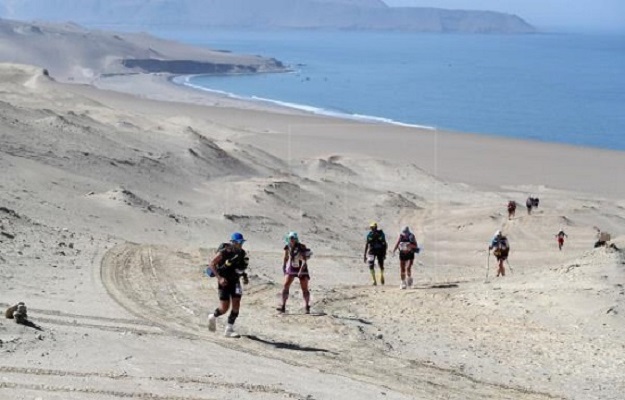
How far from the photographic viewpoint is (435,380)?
1148 cm

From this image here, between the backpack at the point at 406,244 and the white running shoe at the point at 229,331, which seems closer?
the white running shoe at the point at 229,331

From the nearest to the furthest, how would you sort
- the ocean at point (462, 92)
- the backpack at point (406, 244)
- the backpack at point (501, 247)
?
the backpack at point (406, 244) → the backpack at point (501, 247) → the ocean at point (462, 92)

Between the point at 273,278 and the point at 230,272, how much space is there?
6.29 metres

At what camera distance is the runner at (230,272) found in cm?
1183

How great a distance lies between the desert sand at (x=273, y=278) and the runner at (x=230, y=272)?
0.35 meters

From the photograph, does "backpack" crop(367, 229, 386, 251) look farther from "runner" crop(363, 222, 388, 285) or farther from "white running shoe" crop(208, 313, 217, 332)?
"white running shoe" crop(208, 313, 217, 332)

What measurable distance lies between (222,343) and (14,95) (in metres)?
32.9

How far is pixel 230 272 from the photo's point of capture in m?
11.9

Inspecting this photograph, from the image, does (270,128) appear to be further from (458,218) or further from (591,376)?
(591,376)

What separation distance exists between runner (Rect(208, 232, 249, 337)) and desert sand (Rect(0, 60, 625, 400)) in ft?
1.16

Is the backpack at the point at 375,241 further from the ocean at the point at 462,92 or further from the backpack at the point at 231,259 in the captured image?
the ocean at the point at 462,92

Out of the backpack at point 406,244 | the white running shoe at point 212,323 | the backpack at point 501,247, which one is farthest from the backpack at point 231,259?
the backpack at point 501,247

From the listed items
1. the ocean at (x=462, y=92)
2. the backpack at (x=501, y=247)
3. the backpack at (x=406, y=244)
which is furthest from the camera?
the ocean at (x=462, y=92)

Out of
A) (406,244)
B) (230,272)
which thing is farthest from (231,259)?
(406,244)
